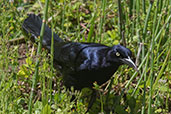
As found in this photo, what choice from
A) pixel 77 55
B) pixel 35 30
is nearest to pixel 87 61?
pixel 77 55

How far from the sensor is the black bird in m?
2.69

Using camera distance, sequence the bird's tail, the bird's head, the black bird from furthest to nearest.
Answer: the bird's tail
the black bird
the bird's head

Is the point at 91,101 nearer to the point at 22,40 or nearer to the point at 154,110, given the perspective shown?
the point at 154,110

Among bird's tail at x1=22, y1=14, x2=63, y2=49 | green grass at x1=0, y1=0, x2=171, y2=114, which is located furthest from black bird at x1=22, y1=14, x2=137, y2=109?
green grass at x1=0, y1=0, x2=171, y2=114

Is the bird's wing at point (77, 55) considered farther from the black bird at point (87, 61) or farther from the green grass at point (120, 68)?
the green grass at point (120, 68)

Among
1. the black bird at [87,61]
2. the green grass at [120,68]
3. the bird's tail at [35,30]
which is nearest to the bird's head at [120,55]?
the black bird at [87,61]

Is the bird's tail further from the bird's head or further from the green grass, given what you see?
the bird's head

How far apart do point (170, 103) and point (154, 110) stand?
304 mm

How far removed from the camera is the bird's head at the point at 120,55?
2.55m

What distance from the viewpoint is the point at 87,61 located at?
284cm

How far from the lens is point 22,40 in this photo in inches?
150

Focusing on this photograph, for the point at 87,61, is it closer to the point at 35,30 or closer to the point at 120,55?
the point at 120,55

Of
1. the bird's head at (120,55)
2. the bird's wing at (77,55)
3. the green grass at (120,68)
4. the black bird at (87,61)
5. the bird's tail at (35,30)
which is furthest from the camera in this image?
the bird's tail at (35,30)

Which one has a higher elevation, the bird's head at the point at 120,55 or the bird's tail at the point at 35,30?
the bird's tail at the point at 35,30
